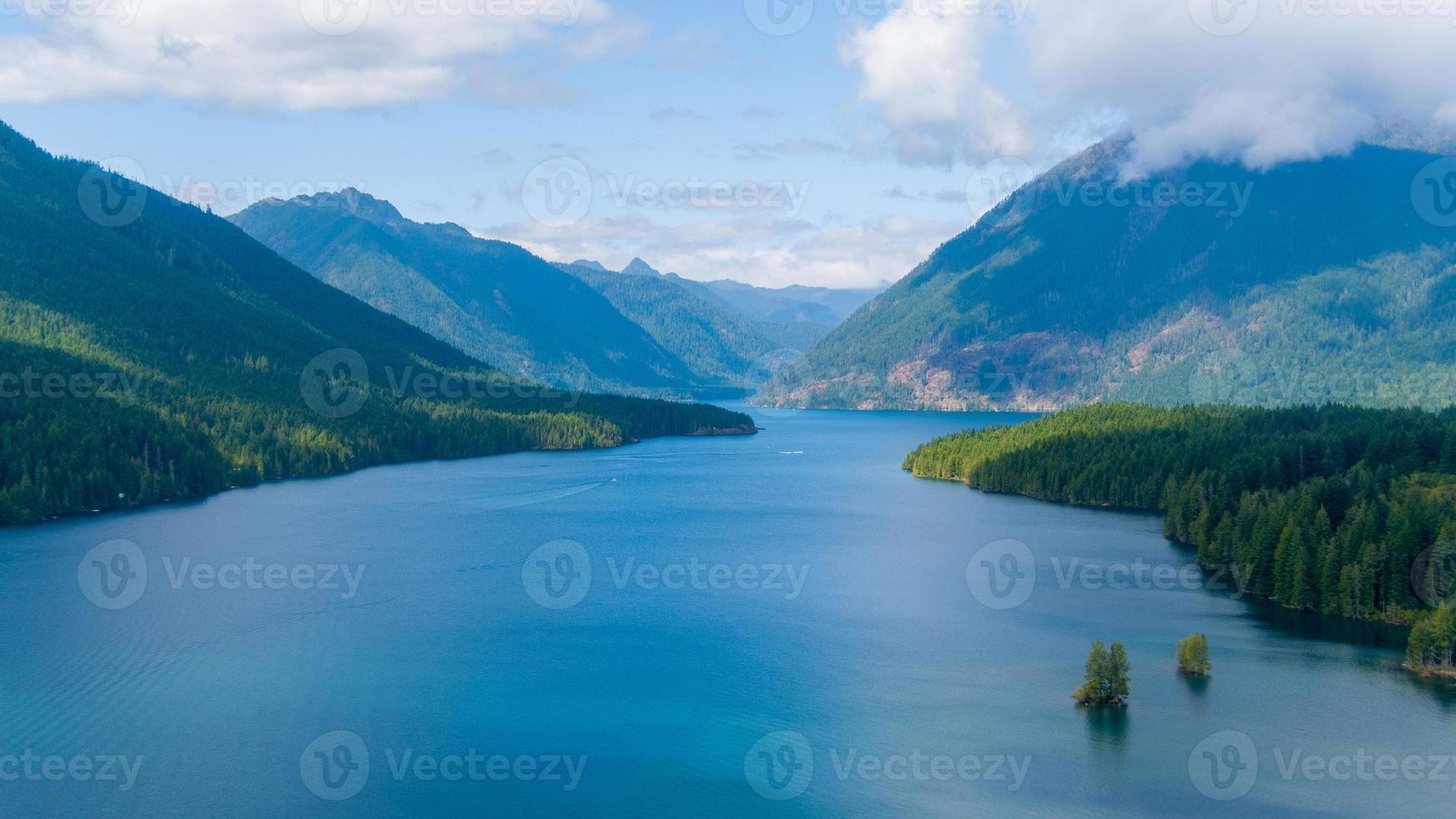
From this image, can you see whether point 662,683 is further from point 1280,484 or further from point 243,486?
point 243,486

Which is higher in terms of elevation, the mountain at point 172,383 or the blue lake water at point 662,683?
the mountain at point 172,383

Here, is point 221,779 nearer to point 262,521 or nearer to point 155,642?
point 155,642

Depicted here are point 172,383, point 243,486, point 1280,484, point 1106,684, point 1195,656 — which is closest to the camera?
point 1106,684

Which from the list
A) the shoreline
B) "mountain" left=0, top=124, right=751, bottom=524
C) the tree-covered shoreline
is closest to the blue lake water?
the tree-covered shoreline

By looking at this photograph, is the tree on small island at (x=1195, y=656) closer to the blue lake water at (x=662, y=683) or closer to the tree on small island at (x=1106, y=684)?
the blue lake water at (x=662, y=683)

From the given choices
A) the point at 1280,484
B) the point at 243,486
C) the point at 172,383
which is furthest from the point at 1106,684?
the point at 172,383

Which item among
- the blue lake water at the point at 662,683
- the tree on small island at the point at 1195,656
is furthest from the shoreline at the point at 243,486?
the tree on small island at the point at 1195,656

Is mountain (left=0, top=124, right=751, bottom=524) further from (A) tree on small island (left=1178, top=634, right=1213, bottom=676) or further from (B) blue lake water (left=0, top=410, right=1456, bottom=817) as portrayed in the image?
(A) tree on small island (left=1178, top=634, right=1213, bottom=676)
